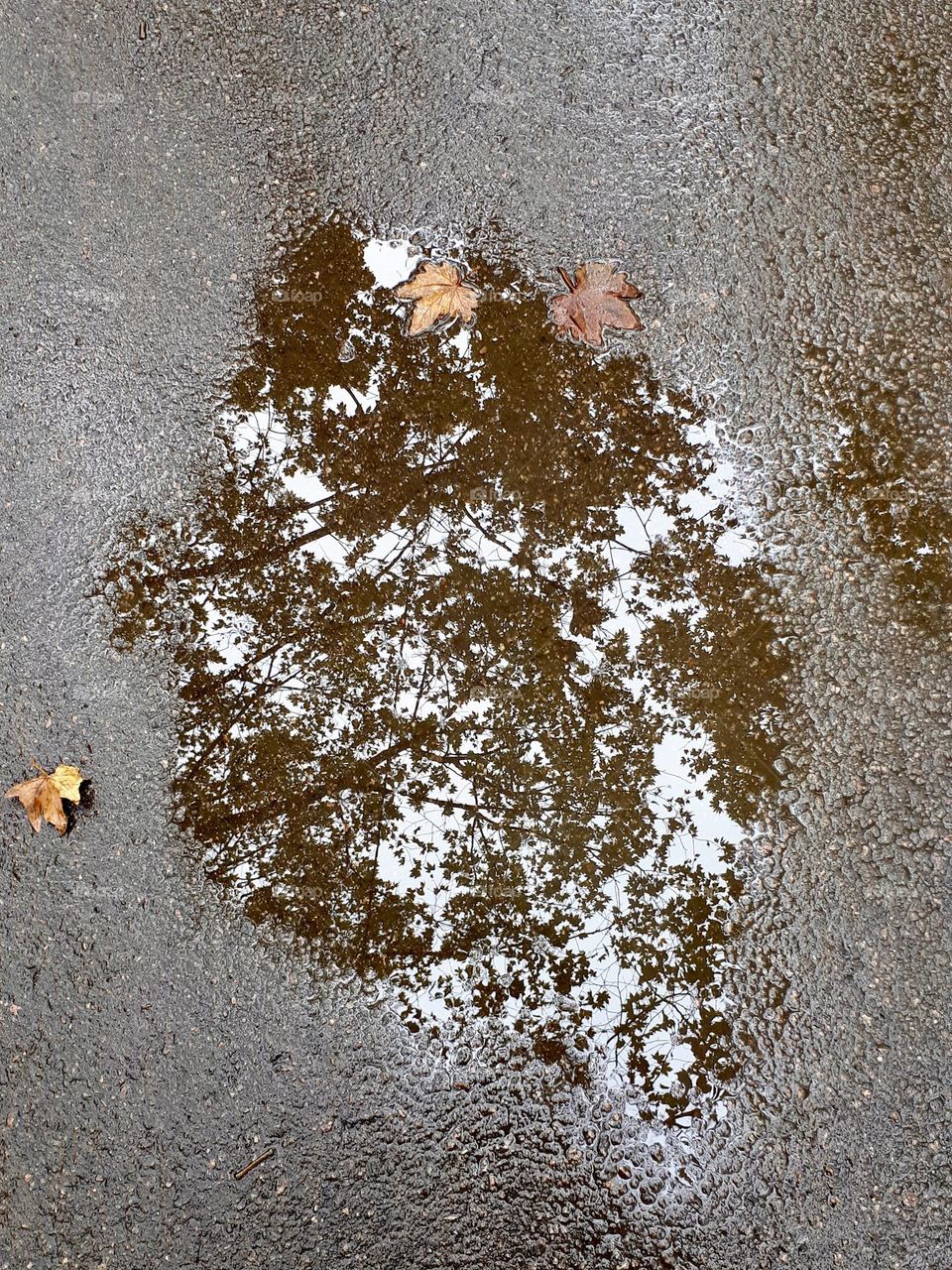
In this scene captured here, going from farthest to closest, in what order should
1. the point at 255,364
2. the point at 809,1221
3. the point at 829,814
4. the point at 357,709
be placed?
the point at 255,364, the point at 357,709, the point at 829,814, the point at 809,1221

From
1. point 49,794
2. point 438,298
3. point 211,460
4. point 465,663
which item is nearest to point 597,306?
point 438,298

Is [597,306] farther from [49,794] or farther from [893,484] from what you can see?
[49,794]

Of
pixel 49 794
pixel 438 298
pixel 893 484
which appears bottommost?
pixel 49 794

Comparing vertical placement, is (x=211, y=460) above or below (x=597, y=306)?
below

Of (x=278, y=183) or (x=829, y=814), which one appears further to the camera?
(x=278, y=183)

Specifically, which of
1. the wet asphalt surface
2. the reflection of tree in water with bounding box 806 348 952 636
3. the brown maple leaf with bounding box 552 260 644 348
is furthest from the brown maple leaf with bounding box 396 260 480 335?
the reflection of tree in water with bounding box 806 348 952 636

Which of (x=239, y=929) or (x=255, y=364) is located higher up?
(x=255, y=364)

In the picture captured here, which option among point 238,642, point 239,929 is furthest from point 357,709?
point 239,929

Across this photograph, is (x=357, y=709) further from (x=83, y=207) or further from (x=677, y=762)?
(x=83, y=207)
